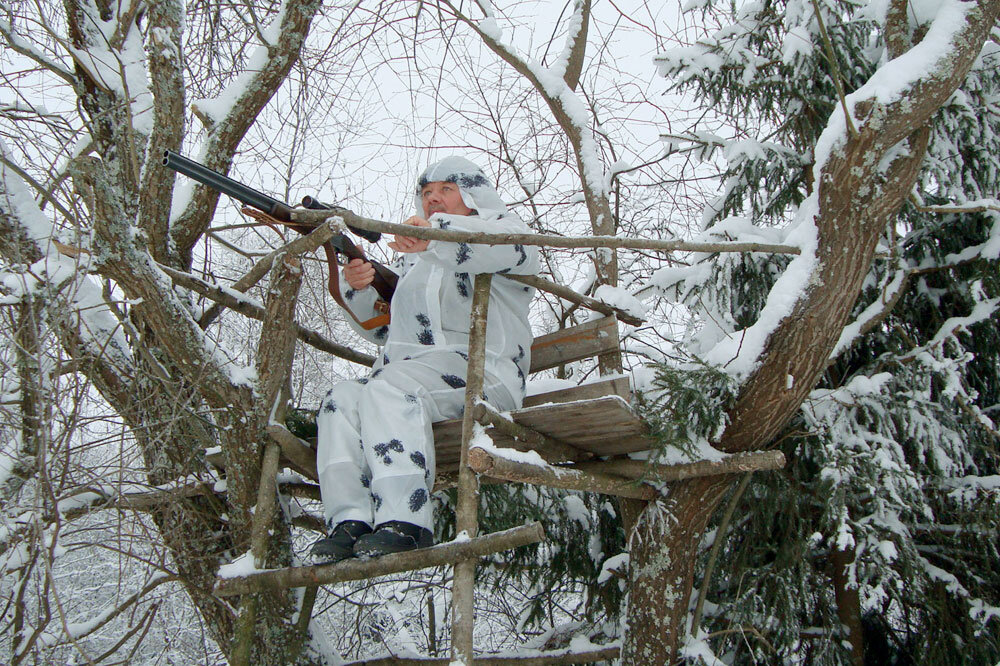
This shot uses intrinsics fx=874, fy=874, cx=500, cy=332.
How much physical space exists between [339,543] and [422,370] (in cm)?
65

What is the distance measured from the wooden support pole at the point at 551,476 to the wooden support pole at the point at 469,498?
0.36ft

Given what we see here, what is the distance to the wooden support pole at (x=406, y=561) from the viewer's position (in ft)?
8.05

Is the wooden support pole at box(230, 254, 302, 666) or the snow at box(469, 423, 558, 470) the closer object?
the snow at box(469, 423, 558, 470)

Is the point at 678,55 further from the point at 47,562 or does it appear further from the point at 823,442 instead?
the point at 47,562

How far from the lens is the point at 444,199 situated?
11.1 ft

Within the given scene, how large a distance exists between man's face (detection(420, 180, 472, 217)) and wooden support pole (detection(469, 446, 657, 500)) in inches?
43.7

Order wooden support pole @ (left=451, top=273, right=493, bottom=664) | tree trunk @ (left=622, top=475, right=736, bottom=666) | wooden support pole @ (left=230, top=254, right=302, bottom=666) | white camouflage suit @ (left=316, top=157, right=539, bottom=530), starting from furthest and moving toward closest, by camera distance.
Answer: tree trunk @ (left=622, top=475, right=736, bottom=666) → wooden support pole @ (left=230, top=254, right=302, bottom=666) → white camouflage suit @ (left=316, top=157, right=539, bottom=530) → wooden support pole @ (left=451, top=273, right=493, bottom=664)

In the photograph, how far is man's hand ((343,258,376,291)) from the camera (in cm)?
335

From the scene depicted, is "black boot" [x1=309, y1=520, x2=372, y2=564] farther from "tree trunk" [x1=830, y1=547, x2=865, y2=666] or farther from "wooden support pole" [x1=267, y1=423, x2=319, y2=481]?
"tree trunk" [x1=830, y1=547, x2=865, y2=666]

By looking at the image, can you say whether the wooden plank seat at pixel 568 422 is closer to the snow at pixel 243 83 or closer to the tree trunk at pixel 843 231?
the tree trunk at pixel 843 231

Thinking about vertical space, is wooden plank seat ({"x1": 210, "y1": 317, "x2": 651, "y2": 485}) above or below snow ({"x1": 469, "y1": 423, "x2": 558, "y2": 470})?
above

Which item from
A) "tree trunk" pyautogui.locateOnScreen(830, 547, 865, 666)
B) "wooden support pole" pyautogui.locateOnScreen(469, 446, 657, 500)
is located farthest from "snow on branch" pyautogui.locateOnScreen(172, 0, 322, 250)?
"tree trunk" pyautogui.locateOnScreen(830, 547, 865, 666)

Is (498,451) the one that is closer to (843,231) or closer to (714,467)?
(714,467)

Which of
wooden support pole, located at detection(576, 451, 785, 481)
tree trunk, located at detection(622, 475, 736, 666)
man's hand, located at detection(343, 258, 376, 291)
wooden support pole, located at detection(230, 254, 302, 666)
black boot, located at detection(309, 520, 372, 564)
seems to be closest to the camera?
black boot, located at detection(309, 520, 372, 564)
